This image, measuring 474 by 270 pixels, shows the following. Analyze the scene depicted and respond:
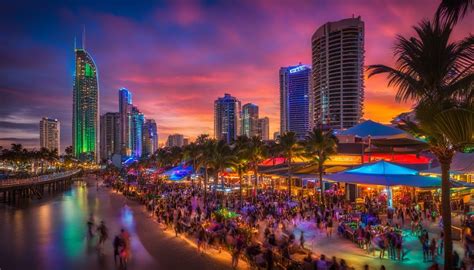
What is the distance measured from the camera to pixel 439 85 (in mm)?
8750

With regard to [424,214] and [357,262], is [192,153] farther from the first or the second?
[357,262]

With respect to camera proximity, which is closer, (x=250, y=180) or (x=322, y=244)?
(x=322, y=244)

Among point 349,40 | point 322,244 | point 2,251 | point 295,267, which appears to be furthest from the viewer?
point 349,40

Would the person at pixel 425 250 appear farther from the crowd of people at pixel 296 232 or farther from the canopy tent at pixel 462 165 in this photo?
the canopy tent at pixel 462 165

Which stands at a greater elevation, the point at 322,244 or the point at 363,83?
the point at 363,83

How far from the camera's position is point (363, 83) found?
5482 inches

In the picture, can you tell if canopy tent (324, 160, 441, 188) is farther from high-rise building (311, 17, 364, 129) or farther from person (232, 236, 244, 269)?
high-rise building (311, 17, 364, 129)

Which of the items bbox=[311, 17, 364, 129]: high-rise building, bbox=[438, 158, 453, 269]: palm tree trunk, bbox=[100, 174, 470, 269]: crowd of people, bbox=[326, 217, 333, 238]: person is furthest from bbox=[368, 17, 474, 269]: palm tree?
bbox=[311, 17, 364, 129]: high-rise building

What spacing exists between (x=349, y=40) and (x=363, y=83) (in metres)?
17.8

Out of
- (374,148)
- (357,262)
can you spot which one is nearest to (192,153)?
(374,148)

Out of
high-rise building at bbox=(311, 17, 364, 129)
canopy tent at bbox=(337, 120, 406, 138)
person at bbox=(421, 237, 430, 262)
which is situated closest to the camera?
person at bbox=(421, 237, 430, 262)

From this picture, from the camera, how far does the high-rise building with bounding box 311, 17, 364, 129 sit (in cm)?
13450

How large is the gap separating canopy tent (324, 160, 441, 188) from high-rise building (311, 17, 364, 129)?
113 m

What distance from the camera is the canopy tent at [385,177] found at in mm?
18672
